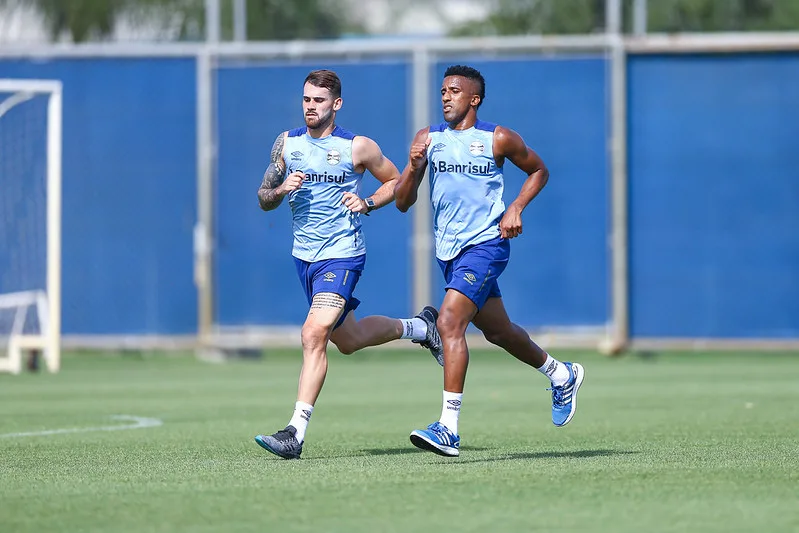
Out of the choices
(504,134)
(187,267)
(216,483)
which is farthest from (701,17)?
(216,483)

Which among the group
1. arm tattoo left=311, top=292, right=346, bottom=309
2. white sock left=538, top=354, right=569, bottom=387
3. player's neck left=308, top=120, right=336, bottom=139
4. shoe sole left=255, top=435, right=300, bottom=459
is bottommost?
shoe sole left=255, top=435, right=300, bottom=459

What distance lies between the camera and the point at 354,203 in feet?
30.6

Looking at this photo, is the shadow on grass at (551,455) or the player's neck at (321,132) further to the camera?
the player's neck at (321,132)

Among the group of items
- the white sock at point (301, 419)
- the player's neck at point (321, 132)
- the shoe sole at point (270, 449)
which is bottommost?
the shoe sole at point (270, 449)

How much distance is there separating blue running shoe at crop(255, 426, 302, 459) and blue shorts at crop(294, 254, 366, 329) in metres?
0.88

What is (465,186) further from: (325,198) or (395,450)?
(395,450)

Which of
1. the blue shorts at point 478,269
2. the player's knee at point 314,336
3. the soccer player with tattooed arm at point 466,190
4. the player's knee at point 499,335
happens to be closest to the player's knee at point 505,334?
the player's knee at point 499,335

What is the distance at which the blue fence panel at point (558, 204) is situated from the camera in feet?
68.4

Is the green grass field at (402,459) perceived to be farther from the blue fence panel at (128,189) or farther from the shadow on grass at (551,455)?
the blue fence panel at (128,189)

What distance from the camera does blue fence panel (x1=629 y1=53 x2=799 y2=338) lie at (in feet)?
68.0

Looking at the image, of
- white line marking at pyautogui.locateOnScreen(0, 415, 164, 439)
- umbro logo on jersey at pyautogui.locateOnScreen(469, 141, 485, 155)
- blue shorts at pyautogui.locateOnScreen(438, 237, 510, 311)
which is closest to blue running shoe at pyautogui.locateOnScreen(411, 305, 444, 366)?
blue shorts at pyautogui.locateOnScreen(438, 237, 510, 311)

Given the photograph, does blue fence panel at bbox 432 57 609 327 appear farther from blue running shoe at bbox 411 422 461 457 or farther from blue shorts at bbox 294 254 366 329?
blue running shoe at bbox 411 422 461 457

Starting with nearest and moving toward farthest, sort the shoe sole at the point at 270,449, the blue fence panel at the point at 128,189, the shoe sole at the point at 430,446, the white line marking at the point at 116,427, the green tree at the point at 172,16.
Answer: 1. the shoe sole at the point at 430,446
2. the shoe sole at the point at 270,449
3. the white line marking at the point at 116,427
4. the blue fence panel at the point at 128,189
5. the green tree at the point at 172,16

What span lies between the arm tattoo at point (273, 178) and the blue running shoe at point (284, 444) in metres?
1.45
